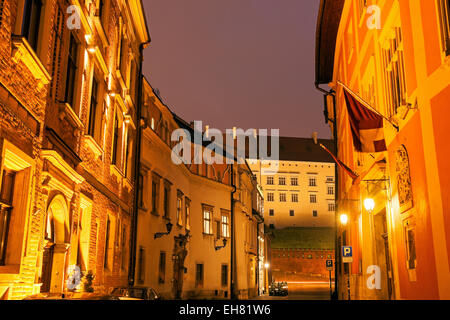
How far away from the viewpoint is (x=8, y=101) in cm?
826

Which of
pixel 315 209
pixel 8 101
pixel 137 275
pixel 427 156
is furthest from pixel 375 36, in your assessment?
pixel 315 209

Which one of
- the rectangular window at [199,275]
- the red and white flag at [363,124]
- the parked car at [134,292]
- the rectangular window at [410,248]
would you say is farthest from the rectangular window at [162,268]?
the rectangular window at [410,248]

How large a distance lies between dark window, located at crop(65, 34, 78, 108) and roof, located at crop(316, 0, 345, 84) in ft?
46.7

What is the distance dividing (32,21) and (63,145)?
292 centimetres

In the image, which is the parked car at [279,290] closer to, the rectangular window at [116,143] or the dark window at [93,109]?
the rectangular window at [116,143]

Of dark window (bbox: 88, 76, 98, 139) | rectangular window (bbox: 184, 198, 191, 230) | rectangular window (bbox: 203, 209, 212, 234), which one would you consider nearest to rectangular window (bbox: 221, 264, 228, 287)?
rectangular window (bbox: 203, 209, 212, 234)

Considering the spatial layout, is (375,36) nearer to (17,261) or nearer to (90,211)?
(90,211)

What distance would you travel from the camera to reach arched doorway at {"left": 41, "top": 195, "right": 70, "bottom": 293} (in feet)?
37.4

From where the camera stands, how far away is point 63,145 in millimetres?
11312

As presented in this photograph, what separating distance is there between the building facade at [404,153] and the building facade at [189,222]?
389 inches

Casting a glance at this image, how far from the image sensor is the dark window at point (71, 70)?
12.2 meters

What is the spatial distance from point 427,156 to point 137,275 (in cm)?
1549

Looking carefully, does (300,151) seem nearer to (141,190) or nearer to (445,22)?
(141,190)

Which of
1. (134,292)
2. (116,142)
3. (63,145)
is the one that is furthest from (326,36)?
(63,145)
